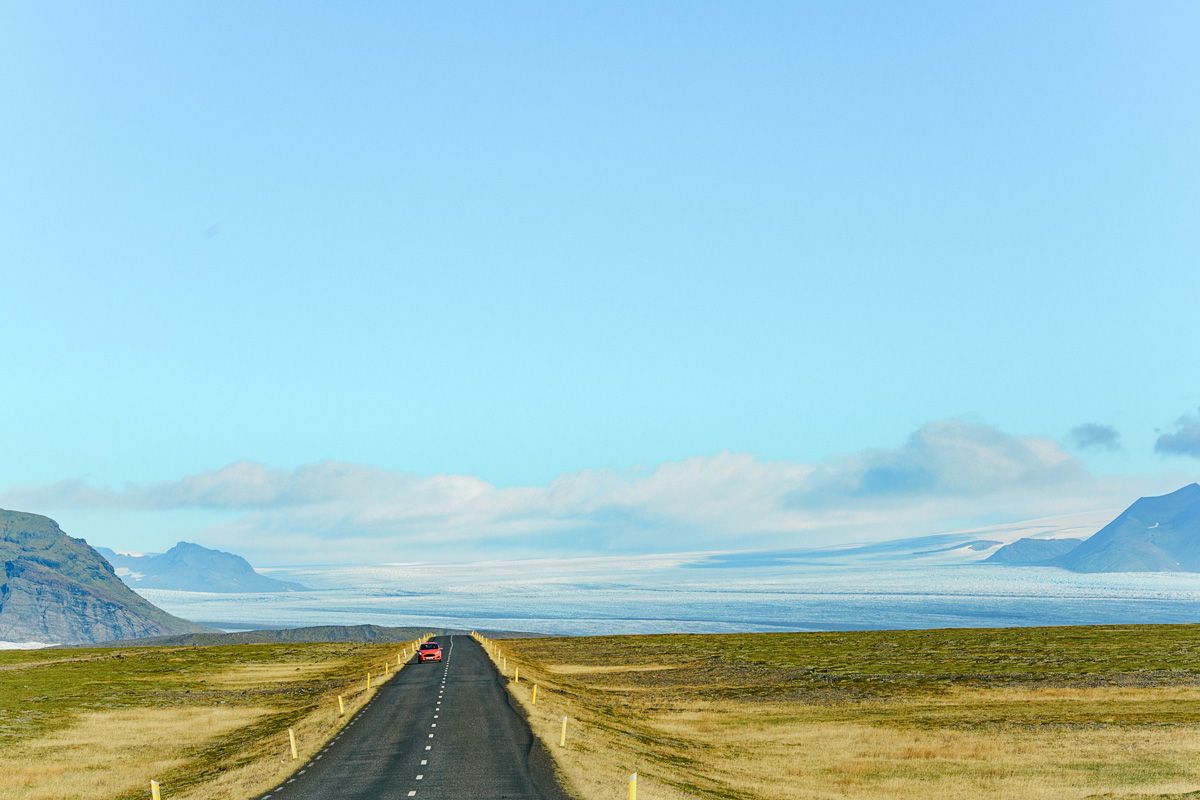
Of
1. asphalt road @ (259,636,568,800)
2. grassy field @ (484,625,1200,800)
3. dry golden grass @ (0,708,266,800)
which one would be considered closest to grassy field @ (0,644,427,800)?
dry golden grass @ (0,708,266,800)

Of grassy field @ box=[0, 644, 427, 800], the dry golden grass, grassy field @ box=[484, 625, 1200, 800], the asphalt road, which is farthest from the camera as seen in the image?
the dry golden grass

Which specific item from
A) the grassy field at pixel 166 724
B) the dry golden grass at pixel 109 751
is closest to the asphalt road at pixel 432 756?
the grassy field at pixel 166 724

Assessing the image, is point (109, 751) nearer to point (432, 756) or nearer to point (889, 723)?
point (432, 756)

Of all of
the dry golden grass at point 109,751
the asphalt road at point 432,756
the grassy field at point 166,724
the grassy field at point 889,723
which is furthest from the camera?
the dry golden grass at point 109,751

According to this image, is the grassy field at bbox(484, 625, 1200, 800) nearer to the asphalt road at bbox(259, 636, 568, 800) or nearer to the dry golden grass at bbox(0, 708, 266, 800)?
the asphalt road at bbox(259, 636, 568, 800)

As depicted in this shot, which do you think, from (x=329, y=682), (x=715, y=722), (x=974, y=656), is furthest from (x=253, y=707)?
(x=974, y=656)

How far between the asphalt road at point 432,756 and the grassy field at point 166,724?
191 centimetres

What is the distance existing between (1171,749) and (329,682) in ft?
243

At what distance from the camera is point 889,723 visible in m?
67.8

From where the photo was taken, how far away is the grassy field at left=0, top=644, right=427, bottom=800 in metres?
51.8

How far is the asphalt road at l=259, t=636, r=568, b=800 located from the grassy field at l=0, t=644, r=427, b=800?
1906 millimetres

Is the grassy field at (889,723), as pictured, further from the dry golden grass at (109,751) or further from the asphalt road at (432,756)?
the dry golden grass at (109,751)

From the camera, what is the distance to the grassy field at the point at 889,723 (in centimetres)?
4672

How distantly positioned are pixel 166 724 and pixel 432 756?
135 feet
